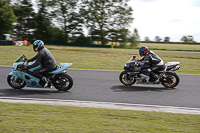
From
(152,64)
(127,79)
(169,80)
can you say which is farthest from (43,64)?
(169,80)

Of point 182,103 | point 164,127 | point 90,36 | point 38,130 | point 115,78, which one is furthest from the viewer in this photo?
point 90,36

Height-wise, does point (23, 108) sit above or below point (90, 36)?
below

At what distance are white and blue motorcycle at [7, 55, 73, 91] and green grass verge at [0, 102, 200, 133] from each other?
2208mm

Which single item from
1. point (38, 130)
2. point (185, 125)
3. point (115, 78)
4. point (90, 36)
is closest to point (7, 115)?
point (38, 130)

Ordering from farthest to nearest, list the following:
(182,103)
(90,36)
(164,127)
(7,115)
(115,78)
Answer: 1. (90,36)
2. (115,78)
3. (182,103)
4. (7,115)
5. (164,127)

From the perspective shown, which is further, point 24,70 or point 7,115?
point 24,70

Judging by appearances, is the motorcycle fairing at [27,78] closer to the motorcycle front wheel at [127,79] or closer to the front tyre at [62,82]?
the front tyre at [62,82]

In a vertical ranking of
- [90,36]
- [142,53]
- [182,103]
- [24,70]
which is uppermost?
[90,36]

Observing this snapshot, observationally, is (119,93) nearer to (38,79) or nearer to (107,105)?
(107,105)

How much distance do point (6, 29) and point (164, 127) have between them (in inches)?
2255

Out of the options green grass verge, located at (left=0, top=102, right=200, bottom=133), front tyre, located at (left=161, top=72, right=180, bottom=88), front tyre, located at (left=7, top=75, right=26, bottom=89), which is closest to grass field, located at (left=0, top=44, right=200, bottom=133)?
green grass verge, located at (left=0, top=102, right=200, bottom=133)

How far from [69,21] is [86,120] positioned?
5340cm

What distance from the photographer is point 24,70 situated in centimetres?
857

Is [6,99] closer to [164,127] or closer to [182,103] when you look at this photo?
[164,127]
